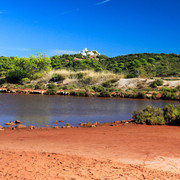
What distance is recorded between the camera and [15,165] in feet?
15.8

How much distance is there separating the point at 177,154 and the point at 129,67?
50398 millimetres

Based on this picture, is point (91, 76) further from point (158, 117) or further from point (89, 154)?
point (89, 154)

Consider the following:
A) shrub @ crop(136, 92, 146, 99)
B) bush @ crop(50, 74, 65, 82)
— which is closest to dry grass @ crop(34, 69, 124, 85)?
bush @ crop(50, 74, 65, 82)

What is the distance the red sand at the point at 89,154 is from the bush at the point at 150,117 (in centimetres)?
139

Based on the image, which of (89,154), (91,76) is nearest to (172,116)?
(89,154)

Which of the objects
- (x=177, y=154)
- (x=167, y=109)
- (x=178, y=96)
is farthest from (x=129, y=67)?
(x=177, y=154)

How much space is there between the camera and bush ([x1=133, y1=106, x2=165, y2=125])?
9836 millimetres

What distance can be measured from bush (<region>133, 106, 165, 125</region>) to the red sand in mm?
1393

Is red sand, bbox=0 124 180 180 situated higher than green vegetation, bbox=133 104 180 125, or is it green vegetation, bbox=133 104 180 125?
green vegetation, bbox=133 104 180 125

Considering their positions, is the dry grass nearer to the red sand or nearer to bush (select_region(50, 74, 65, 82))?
bush (select_region(50, 74, 65, 82))

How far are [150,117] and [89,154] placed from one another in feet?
16.8

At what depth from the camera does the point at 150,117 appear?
1003 centimetres

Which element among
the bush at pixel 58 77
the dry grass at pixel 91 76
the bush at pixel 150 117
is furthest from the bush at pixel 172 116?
the bush at pixel 58 77

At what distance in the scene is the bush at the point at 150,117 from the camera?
9.84 m
